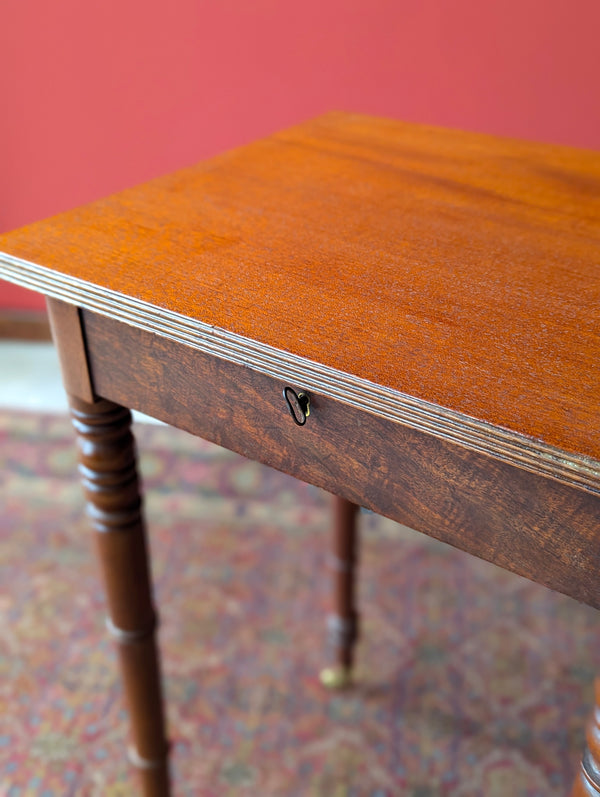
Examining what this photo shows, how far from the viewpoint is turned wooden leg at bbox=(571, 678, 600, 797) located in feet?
1.91

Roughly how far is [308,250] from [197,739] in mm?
904

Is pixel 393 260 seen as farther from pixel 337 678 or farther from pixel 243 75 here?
pixel 243 75

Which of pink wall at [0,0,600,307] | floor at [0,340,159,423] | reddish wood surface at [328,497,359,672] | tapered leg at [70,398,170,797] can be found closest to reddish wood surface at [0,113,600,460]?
tapered leg at [70,398,170,797]

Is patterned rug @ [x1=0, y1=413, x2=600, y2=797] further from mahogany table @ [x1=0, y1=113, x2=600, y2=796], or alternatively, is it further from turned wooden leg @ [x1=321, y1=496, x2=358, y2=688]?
mahogany table @ [x1=0, y1=113, x2=600, y2=796]

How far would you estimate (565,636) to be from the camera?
1.43 metres

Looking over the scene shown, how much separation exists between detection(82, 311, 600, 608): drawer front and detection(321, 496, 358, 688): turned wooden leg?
2.10 ft

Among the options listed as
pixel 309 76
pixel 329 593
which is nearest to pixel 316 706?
pixel 329 593

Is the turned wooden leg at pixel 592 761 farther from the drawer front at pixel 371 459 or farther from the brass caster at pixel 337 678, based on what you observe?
the brass caster at pixel 337 678

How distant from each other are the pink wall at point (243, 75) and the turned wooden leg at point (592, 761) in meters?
1.44

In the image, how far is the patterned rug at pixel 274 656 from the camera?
1208 mm

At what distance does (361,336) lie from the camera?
54 cm

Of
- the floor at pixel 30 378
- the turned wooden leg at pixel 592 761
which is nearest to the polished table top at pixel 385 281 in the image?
the turned wooden leg at pixel 592 761

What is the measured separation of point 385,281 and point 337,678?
0.93 meters

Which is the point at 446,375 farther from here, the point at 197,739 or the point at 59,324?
the point at 197,739
